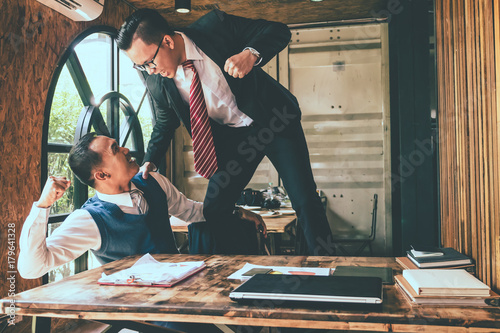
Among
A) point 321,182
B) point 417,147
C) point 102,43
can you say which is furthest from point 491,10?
point 321,182

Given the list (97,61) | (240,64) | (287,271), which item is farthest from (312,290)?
(97,61)

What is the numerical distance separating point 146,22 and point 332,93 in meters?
3.86

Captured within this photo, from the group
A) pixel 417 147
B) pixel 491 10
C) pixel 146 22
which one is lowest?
pixel 417 147

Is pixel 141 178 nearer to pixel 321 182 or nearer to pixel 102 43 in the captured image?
pixel 102 43

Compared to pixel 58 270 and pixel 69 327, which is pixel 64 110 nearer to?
pixel 58 270

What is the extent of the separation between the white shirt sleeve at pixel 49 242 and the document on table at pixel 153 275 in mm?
379

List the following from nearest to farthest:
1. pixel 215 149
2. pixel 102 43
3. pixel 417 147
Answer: pixel 215 149, pixel 417 147, pixel 102 43

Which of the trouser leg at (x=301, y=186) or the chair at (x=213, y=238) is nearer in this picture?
the trouser leg at (x=301, y=186)

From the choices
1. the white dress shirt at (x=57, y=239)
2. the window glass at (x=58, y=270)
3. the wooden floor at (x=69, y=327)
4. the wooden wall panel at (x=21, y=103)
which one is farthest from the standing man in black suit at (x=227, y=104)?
the window glass at (x=58, y=270)

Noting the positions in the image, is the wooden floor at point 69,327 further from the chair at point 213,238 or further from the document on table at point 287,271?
the document on table at point 287,271

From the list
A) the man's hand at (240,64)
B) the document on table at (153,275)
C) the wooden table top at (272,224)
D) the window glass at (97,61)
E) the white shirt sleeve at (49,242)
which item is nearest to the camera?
the document on table at (153,275)

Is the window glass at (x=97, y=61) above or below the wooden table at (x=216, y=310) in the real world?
above

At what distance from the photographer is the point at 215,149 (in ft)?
7.27

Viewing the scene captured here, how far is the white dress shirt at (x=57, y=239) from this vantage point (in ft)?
4.76
